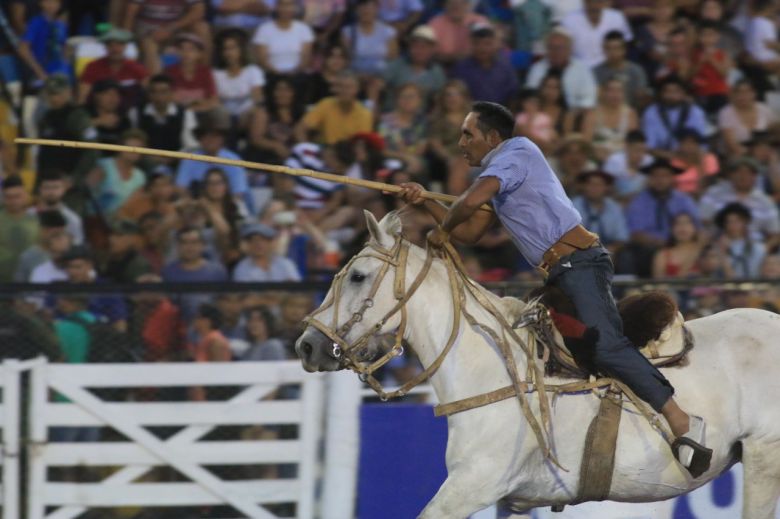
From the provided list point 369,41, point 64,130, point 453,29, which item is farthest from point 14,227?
point 453,29

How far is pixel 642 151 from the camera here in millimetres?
11086

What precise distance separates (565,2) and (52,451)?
666 cm

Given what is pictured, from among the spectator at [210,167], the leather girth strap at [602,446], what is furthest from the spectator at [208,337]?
the leather girth strap at [602,446]

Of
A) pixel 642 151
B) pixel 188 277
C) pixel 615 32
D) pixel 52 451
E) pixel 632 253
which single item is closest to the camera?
pixel 52 451

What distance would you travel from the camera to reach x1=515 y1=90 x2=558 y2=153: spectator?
36.5 feet

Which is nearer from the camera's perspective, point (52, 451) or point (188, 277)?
point (52, 451)

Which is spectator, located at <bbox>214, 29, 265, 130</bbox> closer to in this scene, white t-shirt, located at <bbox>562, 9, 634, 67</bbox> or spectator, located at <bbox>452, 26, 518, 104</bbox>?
spectator, located at <bbox>452, 26, 518, 104</bbox>

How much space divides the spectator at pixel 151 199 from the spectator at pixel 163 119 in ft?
2.26

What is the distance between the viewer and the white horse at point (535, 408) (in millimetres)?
6137

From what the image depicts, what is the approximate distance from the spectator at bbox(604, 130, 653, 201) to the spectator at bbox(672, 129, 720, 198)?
0.88 feet

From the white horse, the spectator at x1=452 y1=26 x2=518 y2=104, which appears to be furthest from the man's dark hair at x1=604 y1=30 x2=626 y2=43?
the white horse

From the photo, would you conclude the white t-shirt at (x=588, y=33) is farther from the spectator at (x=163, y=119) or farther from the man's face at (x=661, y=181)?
the spectator at (x=163, y=119)

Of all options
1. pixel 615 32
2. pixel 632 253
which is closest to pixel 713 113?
pixel 615 32

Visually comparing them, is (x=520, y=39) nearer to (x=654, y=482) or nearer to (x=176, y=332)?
(x=176, y=332)
